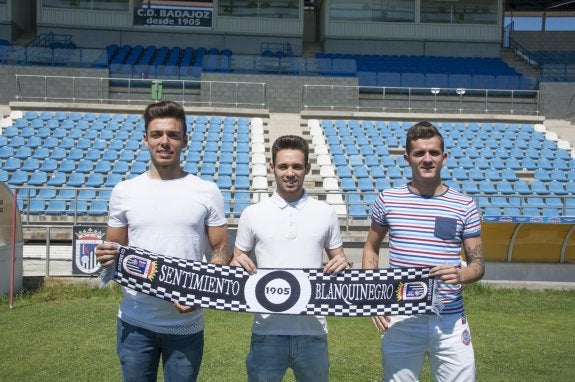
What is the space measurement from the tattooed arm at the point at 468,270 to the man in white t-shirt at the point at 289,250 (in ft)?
1.87

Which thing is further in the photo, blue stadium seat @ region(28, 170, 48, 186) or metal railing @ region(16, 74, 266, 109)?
metal railing @ region(16, 74, 266, 109)

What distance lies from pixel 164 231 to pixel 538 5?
114 ft

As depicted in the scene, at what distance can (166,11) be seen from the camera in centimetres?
2619

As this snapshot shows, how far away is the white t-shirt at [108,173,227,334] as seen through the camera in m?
3.17

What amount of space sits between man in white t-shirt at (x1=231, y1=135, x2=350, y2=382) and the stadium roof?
31.7 metres

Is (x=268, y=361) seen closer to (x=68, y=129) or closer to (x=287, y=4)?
(x=68, y=129)

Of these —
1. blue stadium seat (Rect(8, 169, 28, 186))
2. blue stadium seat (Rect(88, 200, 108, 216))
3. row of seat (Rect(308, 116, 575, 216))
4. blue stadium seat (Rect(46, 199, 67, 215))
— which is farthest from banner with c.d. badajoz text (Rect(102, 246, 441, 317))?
blue stadium seat (Rect(8, 169, 28, 186))

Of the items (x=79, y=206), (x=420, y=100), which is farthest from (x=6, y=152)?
(x=420, y=100)

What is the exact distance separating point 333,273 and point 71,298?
20.5ft

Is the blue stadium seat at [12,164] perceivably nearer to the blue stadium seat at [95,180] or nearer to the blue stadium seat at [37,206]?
the blue stadium seat at [95,180]

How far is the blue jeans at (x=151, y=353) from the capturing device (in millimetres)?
3143

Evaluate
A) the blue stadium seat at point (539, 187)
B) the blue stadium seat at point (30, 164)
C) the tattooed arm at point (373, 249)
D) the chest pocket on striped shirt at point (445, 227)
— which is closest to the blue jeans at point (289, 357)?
the tattooed arm at point (373, 249)

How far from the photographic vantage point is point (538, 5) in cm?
3278

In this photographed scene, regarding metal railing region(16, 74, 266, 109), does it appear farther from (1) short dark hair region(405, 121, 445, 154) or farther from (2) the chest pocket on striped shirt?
(2) the chest pocket on striped shirt
